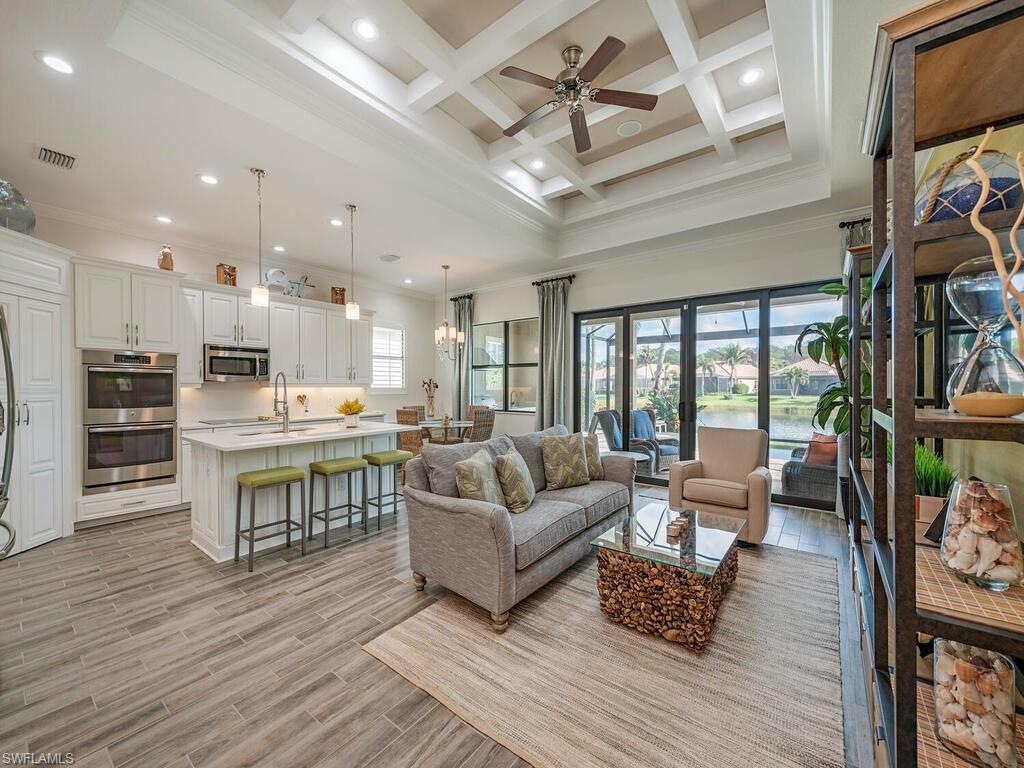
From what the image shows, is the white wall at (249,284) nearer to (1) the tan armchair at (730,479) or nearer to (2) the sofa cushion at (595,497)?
(2) the sofa cushion at (595,497)

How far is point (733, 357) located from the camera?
502cm

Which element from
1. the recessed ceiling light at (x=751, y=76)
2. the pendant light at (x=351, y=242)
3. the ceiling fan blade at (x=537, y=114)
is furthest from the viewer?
the pendant light at (x=351, y=242)

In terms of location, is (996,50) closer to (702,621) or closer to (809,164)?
(702,621)

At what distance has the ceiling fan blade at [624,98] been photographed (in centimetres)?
269

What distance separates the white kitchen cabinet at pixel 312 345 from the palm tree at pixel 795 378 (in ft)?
19.8

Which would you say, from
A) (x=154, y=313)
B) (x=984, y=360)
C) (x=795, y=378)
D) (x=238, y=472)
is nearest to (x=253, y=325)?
(x=154, y=313)

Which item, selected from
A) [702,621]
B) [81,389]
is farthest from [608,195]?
[81,389]

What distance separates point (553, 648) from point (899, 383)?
6.49 ft

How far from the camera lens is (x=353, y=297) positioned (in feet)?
21.1

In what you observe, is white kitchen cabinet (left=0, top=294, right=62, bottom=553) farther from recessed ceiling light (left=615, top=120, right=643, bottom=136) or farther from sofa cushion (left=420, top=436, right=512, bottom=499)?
recessed ceiling light (left=615, top=120, right=643, bottom=136)

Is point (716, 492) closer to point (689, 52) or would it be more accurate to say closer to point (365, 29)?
point (689, 52)

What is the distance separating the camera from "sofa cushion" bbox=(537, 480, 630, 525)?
10.4 feet

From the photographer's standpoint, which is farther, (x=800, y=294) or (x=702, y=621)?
(x=800, y=294)

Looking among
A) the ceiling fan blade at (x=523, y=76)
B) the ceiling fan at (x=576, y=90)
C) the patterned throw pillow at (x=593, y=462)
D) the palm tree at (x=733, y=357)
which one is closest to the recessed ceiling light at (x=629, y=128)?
the ceiling fan at (x=576, y=90)
